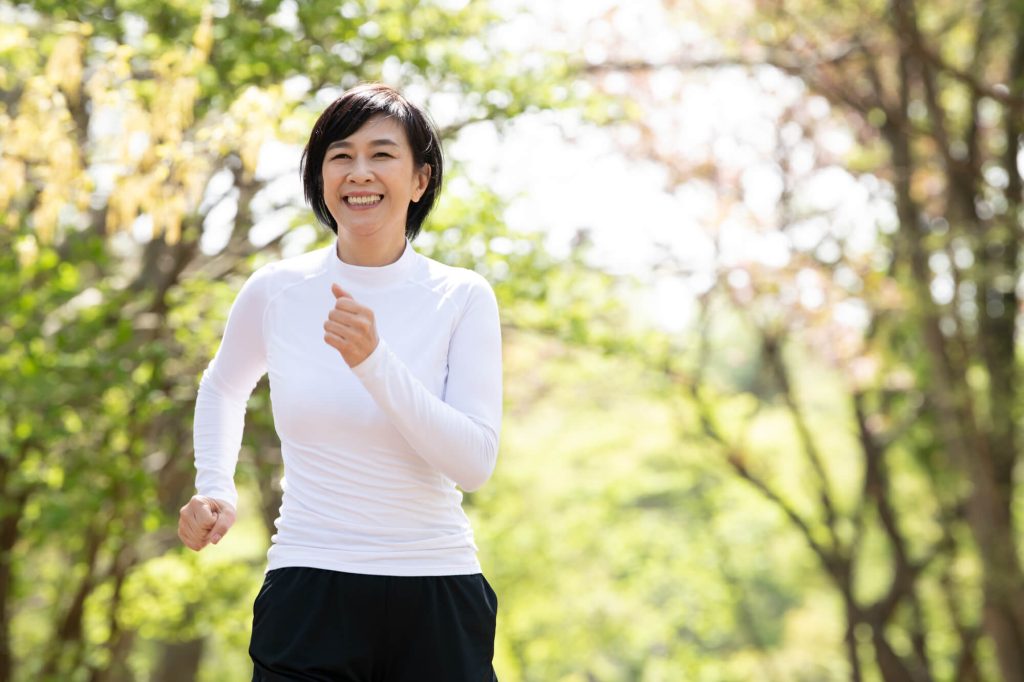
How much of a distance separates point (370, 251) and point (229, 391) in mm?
385

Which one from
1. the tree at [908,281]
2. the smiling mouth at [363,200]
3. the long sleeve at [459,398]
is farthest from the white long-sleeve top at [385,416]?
the tree at [908,281]

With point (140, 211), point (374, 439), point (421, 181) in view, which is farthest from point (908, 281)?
point (374, 439)

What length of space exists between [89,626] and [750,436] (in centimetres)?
1515

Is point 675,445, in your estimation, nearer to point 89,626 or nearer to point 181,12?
point 89,626

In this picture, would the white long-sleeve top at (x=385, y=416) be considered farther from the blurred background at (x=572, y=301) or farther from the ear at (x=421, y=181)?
the blurred background at (x=572, y=301)

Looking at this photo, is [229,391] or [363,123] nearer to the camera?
[363,123]

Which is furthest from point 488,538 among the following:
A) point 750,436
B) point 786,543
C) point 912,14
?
point 786,543

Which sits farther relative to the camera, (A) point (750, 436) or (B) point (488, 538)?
(A) point (750, 436)

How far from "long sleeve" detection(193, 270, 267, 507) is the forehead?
288 millimetres

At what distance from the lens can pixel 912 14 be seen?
29.0ft

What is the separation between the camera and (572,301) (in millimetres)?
8297

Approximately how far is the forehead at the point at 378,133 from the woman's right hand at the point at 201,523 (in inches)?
24.6

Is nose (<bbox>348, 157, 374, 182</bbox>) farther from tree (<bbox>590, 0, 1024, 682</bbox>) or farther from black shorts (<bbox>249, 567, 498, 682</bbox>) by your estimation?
tree (<bbox>590, 0, 1024, 682</bbox>)

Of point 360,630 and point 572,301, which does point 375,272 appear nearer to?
point 360,630
